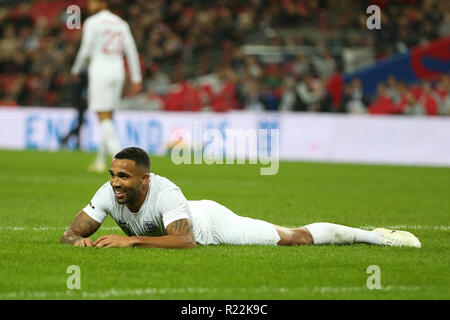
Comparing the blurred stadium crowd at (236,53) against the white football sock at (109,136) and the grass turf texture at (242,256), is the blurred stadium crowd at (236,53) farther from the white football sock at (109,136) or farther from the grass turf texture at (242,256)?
the grass turf texture at (242,256)

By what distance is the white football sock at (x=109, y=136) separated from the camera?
15.9 meters

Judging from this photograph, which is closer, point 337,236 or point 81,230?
point 81,230

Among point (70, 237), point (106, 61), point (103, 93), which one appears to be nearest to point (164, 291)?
point (70, 237)

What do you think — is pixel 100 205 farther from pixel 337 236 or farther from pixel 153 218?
pixel 337 236

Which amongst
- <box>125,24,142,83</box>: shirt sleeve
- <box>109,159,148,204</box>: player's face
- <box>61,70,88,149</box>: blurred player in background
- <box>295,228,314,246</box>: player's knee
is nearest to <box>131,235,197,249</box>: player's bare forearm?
<box>109,159,148,204</box>: player's face

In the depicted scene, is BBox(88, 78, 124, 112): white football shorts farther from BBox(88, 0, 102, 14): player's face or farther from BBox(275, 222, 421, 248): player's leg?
BBox(275, 222, 421, 248): player's leg

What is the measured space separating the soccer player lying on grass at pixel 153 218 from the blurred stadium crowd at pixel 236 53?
16216mm

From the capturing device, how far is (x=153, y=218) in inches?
289

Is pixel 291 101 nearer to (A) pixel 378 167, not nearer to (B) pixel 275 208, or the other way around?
(A) pixel 378 167

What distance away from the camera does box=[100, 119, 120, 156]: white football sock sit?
52.3 feet

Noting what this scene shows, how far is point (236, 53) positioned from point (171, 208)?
22957mm

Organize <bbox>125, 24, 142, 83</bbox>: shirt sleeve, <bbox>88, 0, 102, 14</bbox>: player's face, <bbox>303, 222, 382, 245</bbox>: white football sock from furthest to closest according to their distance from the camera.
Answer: <bbox>125, 24, 142, 83</bbox>: shirt sleeve → <bbox>88, 0, 102, 14</bbox>: player's face → <bbox>303, 222, 382, 245</bbox>: white football sock

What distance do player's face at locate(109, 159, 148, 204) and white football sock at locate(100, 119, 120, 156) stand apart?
8.78 metres
